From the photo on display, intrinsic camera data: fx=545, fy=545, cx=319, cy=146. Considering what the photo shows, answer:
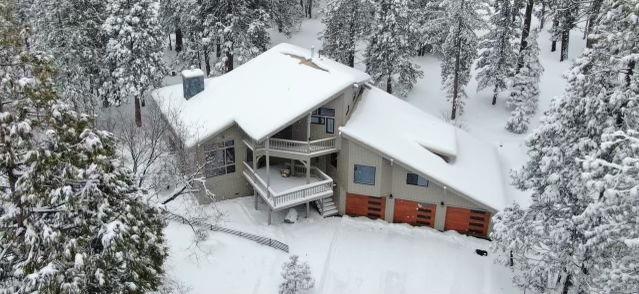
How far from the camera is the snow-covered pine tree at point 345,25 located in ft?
129

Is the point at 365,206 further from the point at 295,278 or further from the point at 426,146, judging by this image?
the point at 295,278

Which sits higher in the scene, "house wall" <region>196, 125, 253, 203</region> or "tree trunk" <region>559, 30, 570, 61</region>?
"tree trunk" <region>559, 30, 570, 61</region>

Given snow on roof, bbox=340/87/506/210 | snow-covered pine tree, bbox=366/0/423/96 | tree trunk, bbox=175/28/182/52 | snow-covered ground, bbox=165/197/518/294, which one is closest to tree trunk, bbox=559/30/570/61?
snow-covered pine tree, bbox=366/0/423/96

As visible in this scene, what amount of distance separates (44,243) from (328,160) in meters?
18.6

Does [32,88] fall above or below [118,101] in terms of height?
above

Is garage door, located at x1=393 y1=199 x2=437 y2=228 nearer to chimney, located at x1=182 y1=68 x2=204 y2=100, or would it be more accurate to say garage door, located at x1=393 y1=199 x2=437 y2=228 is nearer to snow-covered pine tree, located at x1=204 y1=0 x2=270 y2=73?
chimney, located at x1=182 y1=68 x2=204 y2=100

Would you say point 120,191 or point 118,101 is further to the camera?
point 118,101

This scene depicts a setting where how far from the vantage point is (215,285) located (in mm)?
23656

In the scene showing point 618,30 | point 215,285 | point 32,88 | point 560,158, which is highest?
point 618,30

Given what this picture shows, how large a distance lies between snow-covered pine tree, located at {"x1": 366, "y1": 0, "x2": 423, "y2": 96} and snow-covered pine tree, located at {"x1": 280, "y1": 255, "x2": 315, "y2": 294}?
20331 mm

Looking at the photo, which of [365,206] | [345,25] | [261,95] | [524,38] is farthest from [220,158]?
[524,38]

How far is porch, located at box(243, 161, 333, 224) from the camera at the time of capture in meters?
27.5

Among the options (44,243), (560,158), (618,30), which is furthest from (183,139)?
(618,30)

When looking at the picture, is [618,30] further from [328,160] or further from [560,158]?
[328,160]
